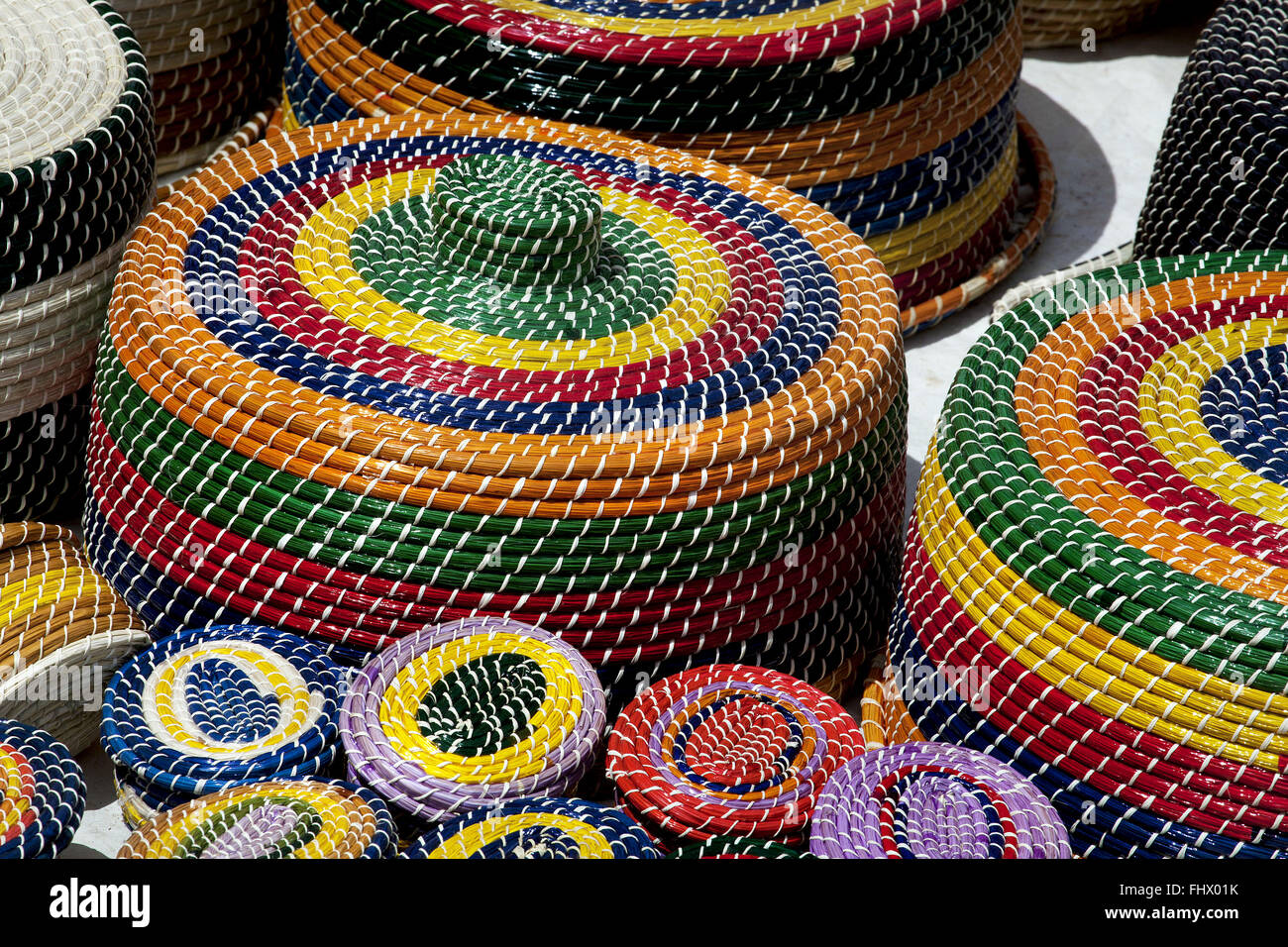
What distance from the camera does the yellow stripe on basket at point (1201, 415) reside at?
10.5 feet

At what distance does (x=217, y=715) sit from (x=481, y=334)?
847 millimetres

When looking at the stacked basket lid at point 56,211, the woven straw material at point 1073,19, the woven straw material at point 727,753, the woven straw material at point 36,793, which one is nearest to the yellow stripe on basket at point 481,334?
the stacked basket lid at point 56,211

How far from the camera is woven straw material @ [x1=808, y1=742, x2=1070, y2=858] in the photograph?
2.96 meters

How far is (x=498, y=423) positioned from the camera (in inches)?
128

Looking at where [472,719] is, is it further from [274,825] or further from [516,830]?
[274,825]

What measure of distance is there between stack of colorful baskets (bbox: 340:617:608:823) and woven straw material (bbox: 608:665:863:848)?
10 centimetres

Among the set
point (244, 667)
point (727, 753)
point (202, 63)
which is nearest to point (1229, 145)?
point (727, 753)

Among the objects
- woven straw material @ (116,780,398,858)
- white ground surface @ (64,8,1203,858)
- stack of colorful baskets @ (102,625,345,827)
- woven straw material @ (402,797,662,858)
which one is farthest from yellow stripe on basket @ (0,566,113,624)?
white ground surface @ (64,8,1203,858)

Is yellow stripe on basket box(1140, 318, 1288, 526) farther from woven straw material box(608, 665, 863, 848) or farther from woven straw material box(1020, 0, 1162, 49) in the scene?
woven straw material box(1020, 0, 1162, 49)

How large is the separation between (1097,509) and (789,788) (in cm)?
72

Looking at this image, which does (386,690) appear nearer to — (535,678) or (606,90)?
(535,678)

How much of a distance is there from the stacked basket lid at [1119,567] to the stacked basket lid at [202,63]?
2.47m

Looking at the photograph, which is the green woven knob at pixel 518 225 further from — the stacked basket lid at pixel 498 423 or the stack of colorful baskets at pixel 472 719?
the stack of colorful baskets at pixel 472 719

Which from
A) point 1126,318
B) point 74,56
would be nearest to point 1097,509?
point 1126,318
